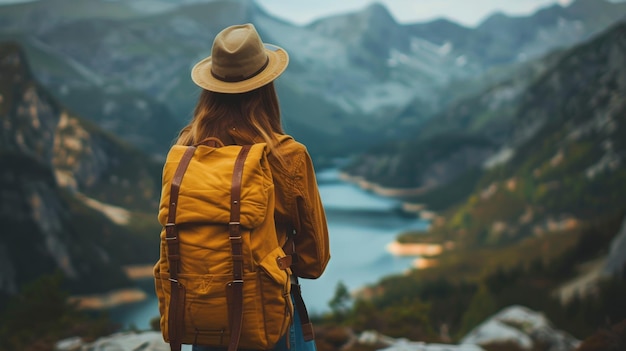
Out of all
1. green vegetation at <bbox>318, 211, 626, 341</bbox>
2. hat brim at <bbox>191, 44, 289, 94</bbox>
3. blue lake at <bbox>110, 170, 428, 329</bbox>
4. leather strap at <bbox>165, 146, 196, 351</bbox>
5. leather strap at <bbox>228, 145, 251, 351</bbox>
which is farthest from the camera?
blue lake at <bbox>110, 170, 428, 329</bbox>

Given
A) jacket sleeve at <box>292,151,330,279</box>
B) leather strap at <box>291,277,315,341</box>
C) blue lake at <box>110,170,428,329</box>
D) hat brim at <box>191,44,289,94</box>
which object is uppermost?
blue lake at <box>110,170,428,329</box>

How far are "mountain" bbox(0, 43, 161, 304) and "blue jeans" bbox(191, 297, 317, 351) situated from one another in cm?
8923

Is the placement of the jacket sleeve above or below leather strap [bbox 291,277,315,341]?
above

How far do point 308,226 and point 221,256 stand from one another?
0.81m

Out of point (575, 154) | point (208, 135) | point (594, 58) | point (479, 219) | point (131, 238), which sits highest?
point (594, 58)

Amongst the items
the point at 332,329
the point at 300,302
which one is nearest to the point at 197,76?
the point at 300,302

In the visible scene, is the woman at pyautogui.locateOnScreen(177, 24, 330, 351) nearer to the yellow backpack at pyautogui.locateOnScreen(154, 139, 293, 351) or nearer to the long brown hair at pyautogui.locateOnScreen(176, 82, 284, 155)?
the long brown hair at pyautogui.locateOnScreen(176, 82, 284, 155)

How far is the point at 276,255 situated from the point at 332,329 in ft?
30.9

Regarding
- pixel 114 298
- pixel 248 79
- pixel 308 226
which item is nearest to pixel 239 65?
pixel 248 79

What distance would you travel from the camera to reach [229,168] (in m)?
4.75

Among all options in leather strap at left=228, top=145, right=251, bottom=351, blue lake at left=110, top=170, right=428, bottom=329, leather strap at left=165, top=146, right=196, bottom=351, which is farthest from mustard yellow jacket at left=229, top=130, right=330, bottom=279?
blue lake at left=110, top=170, right=428, bottom=329

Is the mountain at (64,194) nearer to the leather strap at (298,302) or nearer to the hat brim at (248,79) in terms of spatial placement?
the hat brim at (248,79)

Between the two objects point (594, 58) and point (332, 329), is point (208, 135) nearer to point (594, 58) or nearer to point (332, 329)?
point (332, 329)

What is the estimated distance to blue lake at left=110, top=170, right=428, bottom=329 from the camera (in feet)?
316
